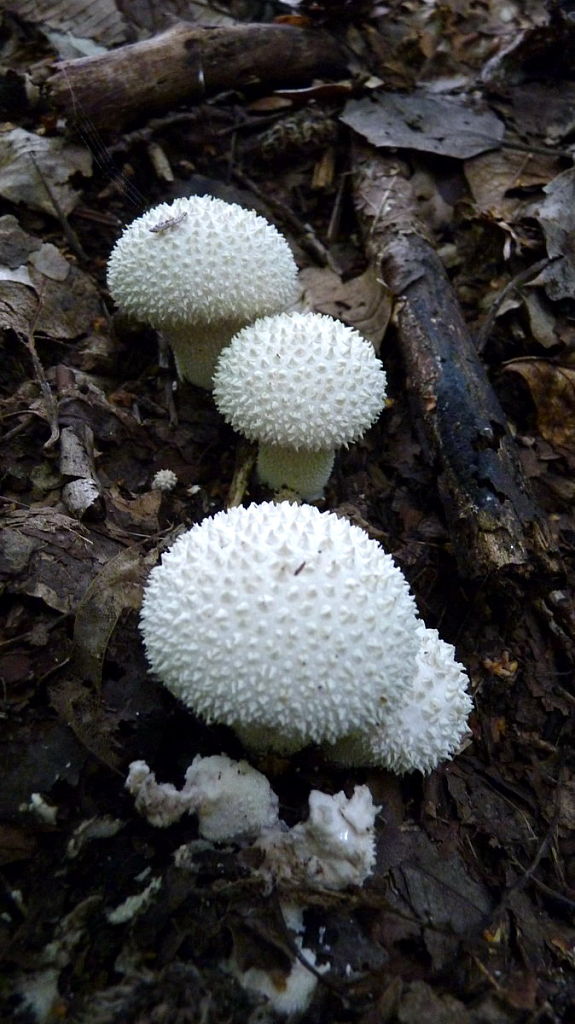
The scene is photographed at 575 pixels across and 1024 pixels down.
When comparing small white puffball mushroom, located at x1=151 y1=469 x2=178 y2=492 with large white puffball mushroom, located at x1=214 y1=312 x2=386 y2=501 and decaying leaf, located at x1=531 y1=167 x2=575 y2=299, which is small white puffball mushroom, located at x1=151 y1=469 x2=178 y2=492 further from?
decaying leaf, located at x1=531 y1=167 x2=575 y2=299

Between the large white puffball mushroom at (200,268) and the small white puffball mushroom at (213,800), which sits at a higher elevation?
the large white puffball mushroom at (200,268)

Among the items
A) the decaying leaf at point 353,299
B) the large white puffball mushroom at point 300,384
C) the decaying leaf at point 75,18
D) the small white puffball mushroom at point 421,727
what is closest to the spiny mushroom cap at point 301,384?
the large white puffball mushroom at point 300,384

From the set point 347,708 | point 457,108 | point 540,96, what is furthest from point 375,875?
point 540,96

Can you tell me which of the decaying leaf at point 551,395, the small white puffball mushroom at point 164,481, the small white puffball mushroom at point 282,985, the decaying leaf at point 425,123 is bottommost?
the small white puffball mushroom at point 282,985

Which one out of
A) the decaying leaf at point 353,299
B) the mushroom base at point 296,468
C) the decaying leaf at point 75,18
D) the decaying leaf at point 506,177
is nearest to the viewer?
the mushroom base at point 296,468

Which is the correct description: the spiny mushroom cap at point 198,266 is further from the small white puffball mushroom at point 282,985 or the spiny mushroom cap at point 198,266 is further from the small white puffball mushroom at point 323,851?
the small white puffball mushroom at point 282,985
